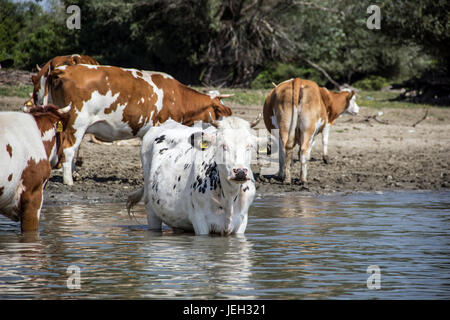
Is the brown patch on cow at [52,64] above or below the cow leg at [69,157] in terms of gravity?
above

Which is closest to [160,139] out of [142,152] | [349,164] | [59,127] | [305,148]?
[142,152]

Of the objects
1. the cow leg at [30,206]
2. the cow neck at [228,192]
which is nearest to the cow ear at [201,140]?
the cow neck at [228,192]

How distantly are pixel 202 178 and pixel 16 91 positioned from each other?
14.7m

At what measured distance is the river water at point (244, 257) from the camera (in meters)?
6.56

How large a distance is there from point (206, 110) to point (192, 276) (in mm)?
7829

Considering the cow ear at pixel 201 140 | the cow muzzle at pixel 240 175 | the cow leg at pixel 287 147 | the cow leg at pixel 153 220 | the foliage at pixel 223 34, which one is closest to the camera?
the cow muzzle at pixel 240 175

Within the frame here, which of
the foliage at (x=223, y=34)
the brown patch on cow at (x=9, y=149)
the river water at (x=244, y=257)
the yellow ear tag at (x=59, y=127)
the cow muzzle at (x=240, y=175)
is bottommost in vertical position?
the river water at (x=244, y=257)

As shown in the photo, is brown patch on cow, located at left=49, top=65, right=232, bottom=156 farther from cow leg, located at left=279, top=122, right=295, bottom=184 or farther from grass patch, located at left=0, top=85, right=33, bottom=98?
grass patch, located at left=0, top=85, right=33, bottom=98

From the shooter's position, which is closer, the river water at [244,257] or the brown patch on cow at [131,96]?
the river water at [244,257]

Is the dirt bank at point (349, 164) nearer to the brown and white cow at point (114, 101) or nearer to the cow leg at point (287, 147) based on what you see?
the cow leg at point (287, 147)

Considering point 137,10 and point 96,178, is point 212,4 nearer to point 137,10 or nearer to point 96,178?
point 137,10

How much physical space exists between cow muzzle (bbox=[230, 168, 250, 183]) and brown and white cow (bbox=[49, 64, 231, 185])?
5500mm

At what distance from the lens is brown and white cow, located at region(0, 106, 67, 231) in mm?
8102
